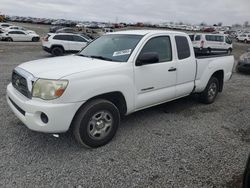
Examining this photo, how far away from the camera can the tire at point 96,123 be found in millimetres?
3574

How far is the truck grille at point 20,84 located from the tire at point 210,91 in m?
4.10

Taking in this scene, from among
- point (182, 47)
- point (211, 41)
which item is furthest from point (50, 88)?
point (211, 41)

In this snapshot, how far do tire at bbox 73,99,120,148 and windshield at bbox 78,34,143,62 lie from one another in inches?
34.6

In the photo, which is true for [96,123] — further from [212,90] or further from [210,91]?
[212,90]

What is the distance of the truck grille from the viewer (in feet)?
11.8

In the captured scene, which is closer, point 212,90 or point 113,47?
point 113,47

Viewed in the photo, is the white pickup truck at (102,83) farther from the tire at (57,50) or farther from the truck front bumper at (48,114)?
the tire at (57,50)

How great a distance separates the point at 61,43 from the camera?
16.4 metres

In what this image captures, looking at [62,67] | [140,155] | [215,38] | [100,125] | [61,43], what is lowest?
[140,155]

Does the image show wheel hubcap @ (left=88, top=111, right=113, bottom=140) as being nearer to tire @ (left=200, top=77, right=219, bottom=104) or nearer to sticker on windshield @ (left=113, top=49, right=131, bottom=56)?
sticker on windshield @ (left=113, top=49, right=131, bottom=56)

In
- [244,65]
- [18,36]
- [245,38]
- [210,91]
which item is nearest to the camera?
[210,91]

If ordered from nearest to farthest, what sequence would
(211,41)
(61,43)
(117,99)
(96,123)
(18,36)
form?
(96,123) → (117,99) → (61,43) → (211,41) → (18,36)

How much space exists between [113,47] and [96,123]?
1.50m

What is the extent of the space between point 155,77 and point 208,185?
2006 mm
